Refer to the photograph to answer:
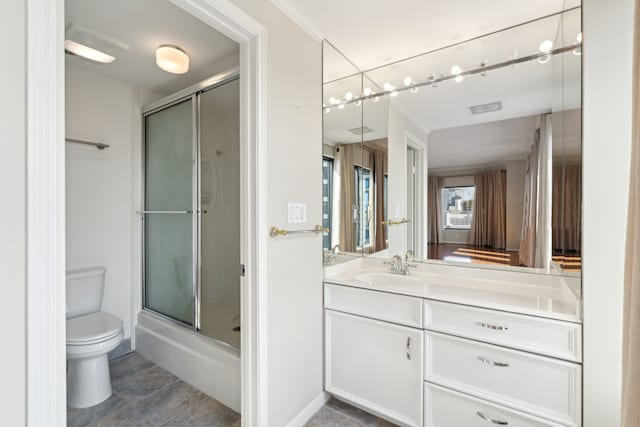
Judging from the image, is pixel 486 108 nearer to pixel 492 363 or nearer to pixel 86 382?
pixel 492 363

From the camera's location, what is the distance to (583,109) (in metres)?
1.18

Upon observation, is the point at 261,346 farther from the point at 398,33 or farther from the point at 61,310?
the point at 398,33

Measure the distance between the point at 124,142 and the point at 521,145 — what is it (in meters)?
3.11

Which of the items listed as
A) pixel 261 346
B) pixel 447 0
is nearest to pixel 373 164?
pixel 447 0

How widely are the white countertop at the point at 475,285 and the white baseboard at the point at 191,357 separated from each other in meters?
0.91

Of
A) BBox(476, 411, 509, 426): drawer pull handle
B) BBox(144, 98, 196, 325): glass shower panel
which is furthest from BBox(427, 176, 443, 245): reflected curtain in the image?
BBox(144, 98, 196, 325): glass shower panel

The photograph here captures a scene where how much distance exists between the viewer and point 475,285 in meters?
1.78

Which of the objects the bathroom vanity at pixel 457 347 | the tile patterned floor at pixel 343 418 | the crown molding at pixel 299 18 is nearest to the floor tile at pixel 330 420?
the tile patterned floor at pixel 343 418

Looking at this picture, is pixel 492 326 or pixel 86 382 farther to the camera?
pixel 86 382

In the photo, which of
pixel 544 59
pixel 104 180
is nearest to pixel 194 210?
pixel 104 180

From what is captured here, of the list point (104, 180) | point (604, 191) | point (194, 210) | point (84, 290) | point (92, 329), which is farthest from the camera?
point (104, 180)

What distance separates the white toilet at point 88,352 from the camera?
184 centimetres

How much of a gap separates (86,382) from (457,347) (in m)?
2.32

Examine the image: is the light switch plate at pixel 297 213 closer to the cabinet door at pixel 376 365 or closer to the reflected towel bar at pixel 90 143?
the cabinet door at pixel 376 365
